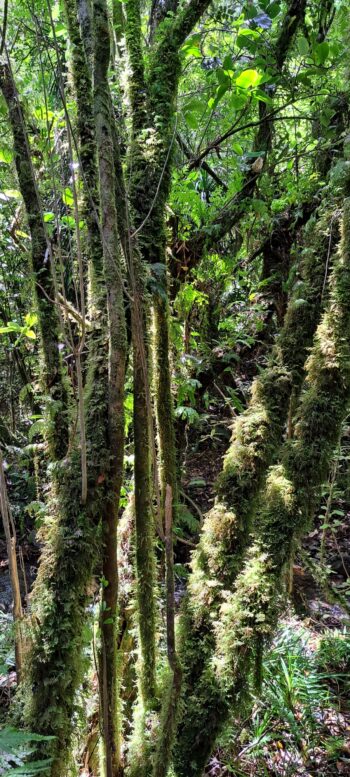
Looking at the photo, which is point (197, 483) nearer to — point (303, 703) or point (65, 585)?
point (303, 703)

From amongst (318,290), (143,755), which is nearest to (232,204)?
(318,290)

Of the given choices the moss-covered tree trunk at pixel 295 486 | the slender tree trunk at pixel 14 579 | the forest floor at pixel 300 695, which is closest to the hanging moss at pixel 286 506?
the moss-covered tree trunk at pixel 295 486

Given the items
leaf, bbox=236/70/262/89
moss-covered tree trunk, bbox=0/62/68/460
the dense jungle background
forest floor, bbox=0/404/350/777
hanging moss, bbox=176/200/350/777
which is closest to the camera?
the dense jungle background

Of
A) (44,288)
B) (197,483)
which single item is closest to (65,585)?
(44,288)

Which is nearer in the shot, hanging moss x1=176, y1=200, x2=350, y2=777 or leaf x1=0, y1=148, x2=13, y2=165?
hanging moss x1=176, y1=200, x2=350, y2=777

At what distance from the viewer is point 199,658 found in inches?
75.5

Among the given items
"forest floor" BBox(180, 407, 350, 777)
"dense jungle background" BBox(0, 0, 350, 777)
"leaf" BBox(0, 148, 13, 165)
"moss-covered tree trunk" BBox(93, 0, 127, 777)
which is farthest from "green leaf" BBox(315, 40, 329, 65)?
"forest floor" BBox(180, 407, 350, 777)

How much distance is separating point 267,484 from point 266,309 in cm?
395

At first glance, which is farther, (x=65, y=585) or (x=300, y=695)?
(x=300, y=695)

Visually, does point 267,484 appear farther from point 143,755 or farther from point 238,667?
point 143,755

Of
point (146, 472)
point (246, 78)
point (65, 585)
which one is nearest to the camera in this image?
point (65, 585)

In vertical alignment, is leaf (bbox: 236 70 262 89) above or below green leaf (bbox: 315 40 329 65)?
below

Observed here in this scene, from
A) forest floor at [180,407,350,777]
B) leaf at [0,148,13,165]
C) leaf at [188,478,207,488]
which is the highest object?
leaf at [0,148,13,165]

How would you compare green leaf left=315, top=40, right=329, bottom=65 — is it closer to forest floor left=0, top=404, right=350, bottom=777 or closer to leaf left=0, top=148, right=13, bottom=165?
leaf left=0, top=148, right=13, bottom=165
